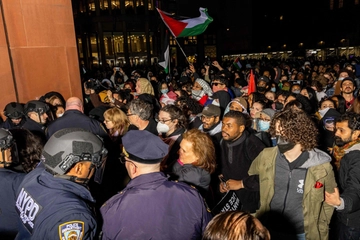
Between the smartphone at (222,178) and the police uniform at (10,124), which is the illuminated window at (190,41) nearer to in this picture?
the police uniform at (10,124)

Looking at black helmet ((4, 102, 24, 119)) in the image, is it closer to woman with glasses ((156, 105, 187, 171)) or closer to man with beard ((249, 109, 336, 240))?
woman with glasses ((156, 105, 187, 171))

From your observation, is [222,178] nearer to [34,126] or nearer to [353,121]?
[353,121]

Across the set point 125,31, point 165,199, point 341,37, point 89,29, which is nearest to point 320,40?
point 341,37

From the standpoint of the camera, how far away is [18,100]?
21.1 ft

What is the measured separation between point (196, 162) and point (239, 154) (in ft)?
3.23

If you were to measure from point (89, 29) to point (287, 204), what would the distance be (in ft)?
145

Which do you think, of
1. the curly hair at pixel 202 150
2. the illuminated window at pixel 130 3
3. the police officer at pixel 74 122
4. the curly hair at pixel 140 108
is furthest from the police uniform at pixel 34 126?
the illuminated window at pixel 130 3

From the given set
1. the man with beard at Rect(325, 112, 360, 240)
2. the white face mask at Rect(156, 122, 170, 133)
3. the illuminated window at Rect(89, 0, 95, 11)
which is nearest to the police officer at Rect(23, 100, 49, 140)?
the white face mask at Rect(156, 122, 170, 133)

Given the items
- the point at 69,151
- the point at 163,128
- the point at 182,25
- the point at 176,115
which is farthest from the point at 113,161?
the point at 182,25

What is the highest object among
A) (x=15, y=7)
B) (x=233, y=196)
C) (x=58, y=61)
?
(x=15, y=7)

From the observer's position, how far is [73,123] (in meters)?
4.56

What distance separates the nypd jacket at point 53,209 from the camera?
1.83m

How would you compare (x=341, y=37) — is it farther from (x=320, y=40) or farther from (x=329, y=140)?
(x=329, y=140)

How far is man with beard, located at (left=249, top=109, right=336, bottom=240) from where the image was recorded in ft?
9.66
